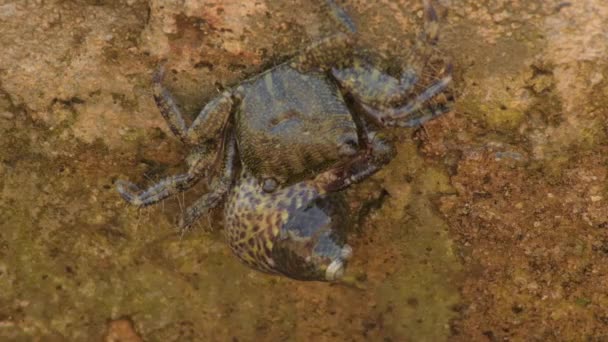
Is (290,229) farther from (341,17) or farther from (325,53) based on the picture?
(341,17)

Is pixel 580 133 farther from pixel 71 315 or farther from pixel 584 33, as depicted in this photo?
pixel 71 315

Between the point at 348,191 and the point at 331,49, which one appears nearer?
the point at 331,49

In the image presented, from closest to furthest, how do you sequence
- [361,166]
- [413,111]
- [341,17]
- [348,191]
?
[341,17], [413,111], [361,166], [348,191]

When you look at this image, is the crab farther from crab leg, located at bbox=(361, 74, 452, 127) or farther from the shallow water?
the shallow water

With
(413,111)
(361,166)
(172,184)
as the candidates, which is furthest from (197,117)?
(413,111)

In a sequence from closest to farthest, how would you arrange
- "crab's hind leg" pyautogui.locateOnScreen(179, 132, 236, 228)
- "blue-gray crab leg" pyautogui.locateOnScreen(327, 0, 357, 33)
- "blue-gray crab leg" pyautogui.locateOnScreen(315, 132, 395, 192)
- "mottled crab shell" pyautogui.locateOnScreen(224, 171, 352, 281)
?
1. "blue-gray crab leg" pyautogui.locateOnScreen(327, 0, 357, 33)
2. "mottled crab shell" pyautogui.locateOnScreen(224, 171, 352, 281)
3. "blue-gray crab leg" pyautogui.locateOnScreen(315, 132, 395, 192)
4. "crab's hind leg" pyautogui.locateOnScreen(179, 132, 236, 228)

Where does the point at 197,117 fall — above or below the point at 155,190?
above

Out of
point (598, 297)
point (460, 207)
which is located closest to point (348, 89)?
point (460, 207)

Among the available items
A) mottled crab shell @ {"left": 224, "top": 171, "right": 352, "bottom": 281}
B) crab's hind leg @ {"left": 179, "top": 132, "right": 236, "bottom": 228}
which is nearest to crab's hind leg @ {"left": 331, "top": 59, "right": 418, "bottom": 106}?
mottled crab shell @ {"left": 224, "top": 171, "right": 352, "bottom": 281}
